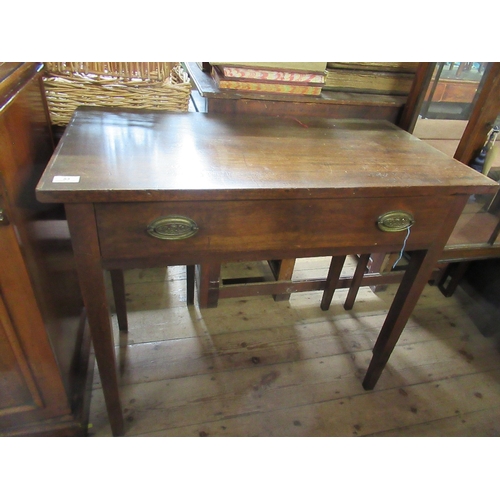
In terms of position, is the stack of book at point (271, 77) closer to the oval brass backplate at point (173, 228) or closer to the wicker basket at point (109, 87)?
the wicker basket at point (109, 87)

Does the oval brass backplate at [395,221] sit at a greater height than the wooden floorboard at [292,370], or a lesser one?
greater

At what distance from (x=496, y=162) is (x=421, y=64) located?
0.42 m

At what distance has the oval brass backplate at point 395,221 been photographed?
0.84m

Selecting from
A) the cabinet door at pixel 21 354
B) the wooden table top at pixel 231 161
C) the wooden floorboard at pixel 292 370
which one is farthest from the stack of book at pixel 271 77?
the wooden floorboard at pixel 292 370

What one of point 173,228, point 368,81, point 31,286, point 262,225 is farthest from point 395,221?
point 31,286

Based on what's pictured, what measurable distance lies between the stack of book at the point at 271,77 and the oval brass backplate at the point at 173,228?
1.86ft

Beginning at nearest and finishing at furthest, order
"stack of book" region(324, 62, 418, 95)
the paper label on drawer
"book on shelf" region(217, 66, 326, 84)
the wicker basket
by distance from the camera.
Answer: the paper label on drawer < the wicker basket < "book on shelf" region(217, 66, 326, 84) < "stack of book" region(324, 62, 418, 95)

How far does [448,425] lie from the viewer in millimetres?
1202

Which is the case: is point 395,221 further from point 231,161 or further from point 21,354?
point 21,354

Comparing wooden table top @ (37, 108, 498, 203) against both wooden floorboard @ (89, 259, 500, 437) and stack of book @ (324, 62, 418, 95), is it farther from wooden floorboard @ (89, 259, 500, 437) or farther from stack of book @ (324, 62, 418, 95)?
wooden floorboard @ (89, 259, 500, 437)

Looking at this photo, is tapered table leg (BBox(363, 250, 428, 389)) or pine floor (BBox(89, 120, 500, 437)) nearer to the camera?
tapered table leg (BBox(363, 250, 428, 389))

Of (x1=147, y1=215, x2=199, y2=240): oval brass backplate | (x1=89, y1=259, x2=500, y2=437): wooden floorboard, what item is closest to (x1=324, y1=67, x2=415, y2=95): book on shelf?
(x1=147, y1=215, x2=199, y2=240): oval brass backplate

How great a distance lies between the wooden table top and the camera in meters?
0.68

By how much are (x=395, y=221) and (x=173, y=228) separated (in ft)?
1.66
